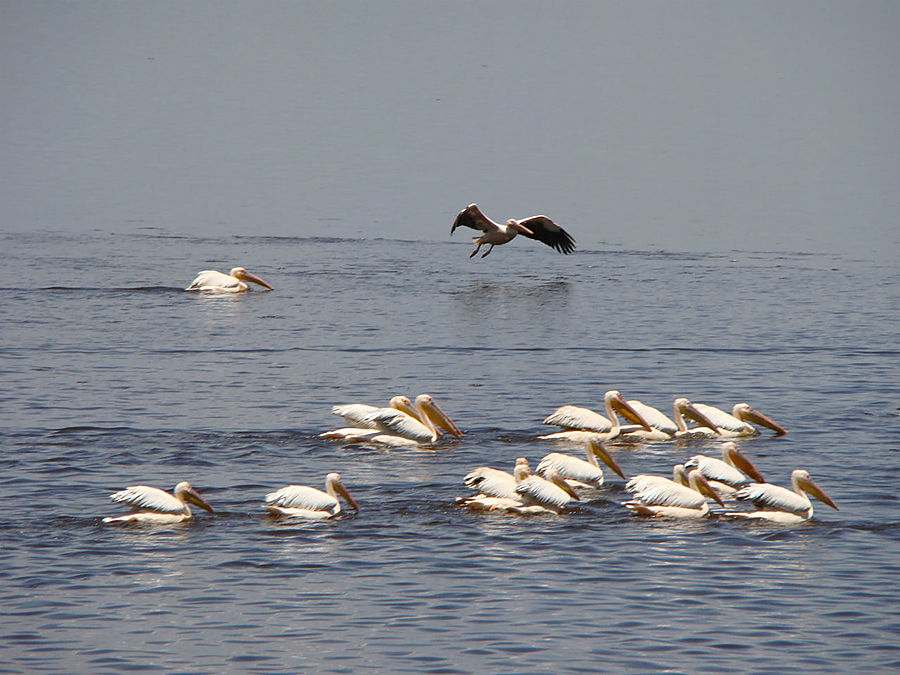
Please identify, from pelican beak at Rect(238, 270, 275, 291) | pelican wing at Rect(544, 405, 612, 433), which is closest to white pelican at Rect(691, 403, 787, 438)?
pelican wing at Rect(544, 405, 612, 433)

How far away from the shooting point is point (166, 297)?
15.9m

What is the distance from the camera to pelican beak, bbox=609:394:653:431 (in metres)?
9.94

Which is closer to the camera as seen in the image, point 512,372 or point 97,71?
point 512,372

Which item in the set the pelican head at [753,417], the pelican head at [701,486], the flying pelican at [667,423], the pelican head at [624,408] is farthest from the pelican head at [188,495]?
the pelican head at [753,417]

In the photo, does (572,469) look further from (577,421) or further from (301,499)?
(301,499)

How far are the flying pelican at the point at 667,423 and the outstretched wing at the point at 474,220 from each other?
816 cm

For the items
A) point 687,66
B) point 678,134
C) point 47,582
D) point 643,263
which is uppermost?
point 687,66

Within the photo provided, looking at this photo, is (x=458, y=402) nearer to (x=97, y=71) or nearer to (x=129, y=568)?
(x=129, y=568)

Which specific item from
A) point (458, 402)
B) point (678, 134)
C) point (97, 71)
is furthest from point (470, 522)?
point (97, 71)

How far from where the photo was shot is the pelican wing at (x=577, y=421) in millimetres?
9930

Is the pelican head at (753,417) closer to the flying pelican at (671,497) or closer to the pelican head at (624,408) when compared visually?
the pelican head at (624,408)

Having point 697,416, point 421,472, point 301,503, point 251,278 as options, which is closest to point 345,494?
point 301,503

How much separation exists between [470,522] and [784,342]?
22.7ft

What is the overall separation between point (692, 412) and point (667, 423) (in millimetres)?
193
